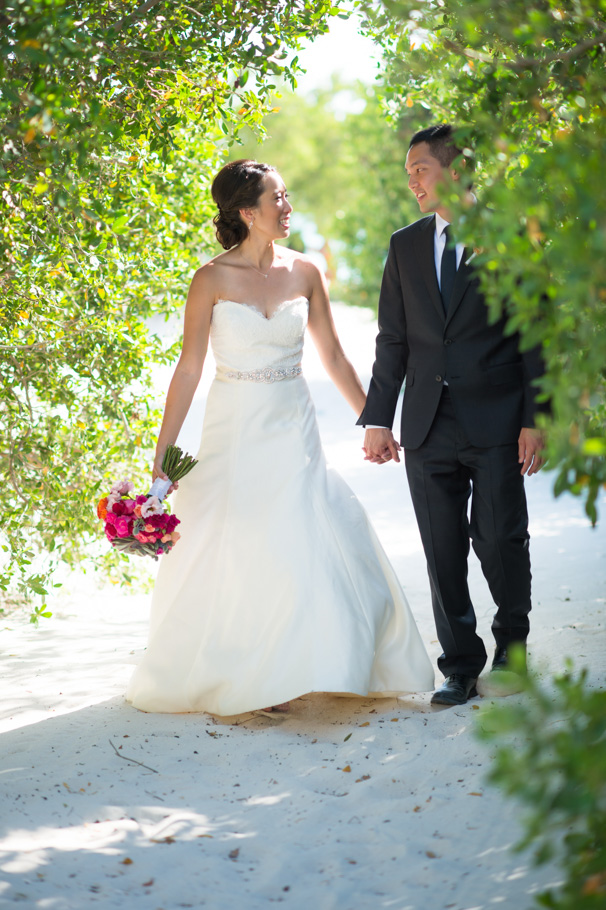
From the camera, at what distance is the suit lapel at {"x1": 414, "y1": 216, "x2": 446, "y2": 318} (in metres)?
3.91

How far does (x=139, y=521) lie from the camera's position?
3729 millimetres

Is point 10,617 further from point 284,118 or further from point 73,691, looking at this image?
point 284,118

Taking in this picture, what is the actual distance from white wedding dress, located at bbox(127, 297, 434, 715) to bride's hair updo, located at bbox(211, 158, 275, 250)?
1.42 feet

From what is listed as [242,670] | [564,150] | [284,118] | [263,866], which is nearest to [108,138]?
[564,150]

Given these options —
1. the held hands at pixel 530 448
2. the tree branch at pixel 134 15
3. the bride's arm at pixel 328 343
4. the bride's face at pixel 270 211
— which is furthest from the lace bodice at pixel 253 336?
the tree branch at pixel 134 15

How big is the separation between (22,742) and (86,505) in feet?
5.63

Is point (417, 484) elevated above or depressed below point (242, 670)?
above

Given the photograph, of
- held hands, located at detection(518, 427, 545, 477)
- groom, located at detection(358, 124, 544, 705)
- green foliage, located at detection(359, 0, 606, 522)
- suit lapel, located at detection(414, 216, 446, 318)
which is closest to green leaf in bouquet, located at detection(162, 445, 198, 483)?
groom, located at detection(358, 124, 544, 705)

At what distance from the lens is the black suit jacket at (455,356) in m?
3.84

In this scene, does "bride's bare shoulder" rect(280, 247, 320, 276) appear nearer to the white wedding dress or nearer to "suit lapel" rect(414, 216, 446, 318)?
the white wedding dress

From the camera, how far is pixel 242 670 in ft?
12.4

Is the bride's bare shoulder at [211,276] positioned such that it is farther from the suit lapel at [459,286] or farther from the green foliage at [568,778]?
the green foliage at [568,778]

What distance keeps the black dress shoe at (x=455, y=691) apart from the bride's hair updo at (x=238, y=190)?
2.21m

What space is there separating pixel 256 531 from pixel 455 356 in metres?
1.14
